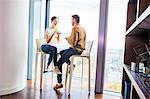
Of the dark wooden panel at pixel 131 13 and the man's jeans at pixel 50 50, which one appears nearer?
the dark wooden panel at pixel 131 13

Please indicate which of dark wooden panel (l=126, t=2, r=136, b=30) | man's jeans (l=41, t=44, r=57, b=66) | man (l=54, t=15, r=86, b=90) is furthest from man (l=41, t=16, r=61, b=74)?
dark wooden panel (l=126, t=2, r=136, b=30)

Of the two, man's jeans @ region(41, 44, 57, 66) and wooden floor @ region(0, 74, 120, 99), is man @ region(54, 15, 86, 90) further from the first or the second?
wooden floor @ region(0, 74, 120, 99)

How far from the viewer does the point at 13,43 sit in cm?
362

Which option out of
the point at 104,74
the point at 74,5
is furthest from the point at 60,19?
the point at 104,74

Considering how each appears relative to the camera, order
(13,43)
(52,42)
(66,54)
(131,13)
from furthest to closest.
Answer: (52,42) → (66,54) → (13,43) → (131,13)

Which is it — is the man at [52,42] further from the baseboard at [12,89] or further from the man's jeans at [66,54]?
the baseboard at [12,89]

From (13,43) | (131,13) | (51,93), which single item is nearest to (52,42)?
(13,43)

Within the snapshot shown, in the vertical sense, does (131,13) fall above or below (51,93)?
above

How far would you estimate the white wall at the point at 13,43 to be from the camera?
11.4 ft

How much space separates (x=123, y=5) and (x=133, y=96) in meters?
2.26

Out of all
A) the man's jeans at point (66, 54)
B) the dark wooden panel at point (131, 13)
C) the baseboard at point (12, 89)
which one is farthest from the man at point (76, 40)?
the dark wooden panel at point (131, 13)

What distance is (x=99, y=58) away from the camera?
385 centimetres

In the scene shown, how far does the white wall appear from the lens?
3474mm

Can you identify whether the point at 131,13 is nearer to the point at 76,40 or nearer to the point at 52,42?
the point at 76,40
